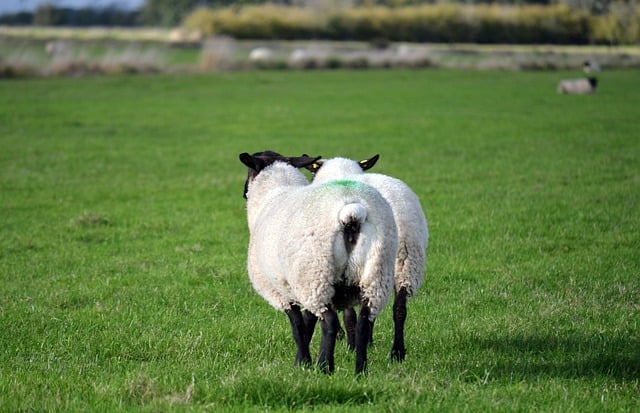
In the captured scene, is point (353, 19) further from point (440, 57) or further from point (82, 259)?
point (82, 259)

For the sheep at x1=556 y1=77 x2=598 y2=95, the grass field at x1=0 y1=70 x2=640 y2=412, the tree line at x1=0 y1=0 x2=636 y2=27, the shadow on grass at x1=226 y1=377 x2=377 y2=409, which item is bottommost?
the tree line at x1=0 y1=0 x2=636 y2=27

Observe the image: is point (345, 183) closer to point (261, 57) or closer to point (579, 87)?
point (579, 87)

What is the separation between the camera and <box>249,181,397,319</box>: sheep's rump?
6.53 metres

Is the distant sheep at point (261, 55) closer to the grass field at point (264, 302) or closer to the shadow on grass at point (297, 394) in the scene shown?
the grass field at point (264, 302)

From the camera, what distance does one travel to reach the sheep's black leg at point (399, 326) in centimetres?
729

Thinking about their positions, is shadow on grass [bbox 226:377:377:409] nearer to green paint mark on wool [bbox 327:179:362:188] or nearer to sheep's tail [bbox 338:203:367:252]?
sheep's tail [bbox 338:203:367:252]

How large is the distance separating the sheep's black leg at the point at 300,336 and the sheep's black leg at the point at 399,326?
0.70m

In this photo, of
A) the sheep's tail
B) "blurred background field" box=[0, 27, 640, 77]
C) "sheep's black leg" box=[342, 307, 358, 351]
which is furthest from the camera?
"blurred background field" box=[0, 27, 640, 77]

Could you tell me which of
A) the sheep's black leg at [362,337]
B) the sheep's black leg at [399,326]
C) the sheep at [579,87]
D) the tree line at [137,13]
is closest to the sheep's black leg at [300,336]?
the sheep's black leg at [362,337]

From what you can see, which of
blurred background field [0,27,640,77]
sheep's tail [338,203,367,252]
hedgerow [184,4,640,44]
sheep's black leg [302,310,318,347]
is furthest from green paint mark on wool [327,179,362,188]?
hedgerow [184,4,640,44]

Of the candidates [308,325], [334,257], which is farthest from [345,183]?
[308,325]

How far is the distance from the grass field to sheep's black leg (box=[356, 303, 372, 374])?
20 cm

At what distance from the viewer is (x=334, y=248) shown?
257 inches

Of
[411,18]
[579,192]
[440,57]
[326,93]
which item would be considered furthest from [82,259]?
[411,18]
